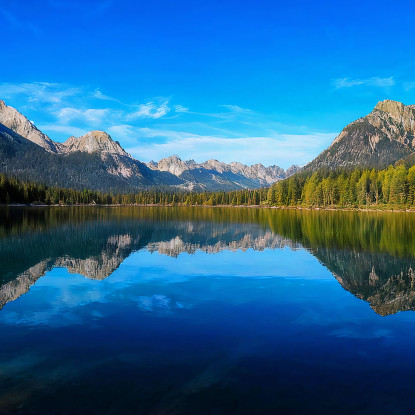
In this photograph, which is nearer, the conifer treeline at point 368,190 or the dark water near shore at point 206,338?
the dark water near shore at point 206,338

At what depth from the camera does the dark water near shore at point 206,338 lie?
1043cm

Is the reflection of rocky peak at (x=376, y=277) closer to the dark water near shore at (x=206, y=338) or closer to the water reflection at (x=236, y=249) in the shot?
the water reflection at (x=236, y=249)

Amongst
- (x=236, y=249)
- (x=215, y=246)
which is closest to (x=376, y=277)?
(x=236, y=249)

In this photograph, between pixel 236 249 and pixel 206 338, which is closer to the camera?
pixel 206 338

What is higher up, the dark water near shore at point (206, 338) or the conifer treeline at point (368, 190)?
the conifer treeline at point (368, 190)

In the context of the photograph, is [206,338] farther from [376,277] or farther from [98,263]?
[98,263]

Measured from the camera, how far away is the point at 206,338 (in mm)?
15203

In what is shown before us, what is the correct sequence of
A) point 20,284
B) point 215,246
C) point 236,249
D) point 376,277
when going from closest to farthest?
point 20,284, point 376,277, point 236,249, point 215,246

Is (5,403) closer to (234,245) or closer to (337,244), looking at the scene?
(234,245)

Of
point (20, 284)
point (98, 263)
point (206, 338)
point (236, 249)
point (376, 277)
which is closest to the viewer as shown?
point (206, 338)

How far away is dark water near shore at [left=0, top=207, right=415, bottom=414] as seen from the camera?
1043cm

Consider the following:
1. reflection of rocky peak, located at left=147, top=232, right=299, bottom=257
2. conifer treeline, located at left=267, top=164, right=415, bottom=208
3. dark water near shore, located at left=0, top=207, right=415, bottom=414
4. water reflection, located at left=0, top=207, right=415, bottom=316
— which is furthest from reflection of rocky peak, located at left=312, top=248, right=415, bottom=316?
conifer treeline, located at left=267, top=164, right=415, bottom=208

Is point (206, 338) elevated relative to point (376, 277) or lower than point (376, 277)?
lower

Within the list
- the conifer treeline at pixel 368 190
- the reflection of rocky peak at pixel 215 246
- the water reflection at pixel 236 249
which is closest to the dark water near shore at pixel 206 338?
the water reflection at pixel 236 249
